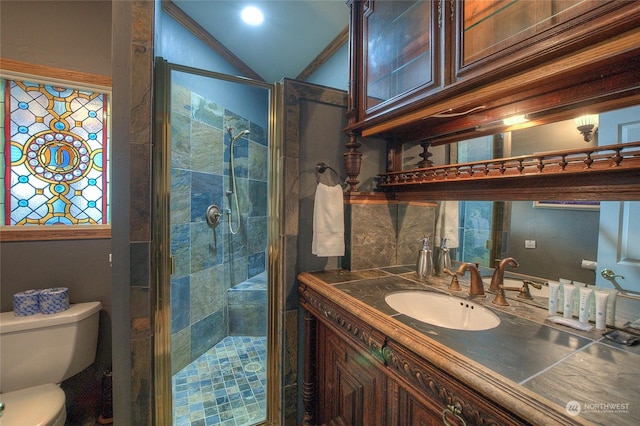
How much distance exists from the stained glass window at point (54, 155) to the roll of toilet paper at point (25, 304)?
15.6 inches

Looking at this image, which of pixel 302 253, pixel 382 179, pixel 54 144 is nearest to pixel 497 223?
pixel 382 179

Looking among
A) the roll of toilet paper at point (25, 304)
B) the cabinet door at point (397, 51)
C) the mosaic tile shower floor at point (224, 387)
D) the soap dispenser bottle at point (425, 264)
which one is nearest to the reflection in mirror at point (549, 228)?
the soap dispenser bottle at point (425, 264)

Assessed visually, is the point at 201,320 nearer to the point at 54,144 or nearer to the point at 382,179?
the point at 54,144

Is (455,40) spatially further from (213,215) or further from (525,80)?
(213,215)

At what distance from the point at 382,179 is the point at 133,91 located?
1.25 metres

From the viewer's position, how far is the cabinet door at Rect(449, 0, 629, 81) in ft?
2.14

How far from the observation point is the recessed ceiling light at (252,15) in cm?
168

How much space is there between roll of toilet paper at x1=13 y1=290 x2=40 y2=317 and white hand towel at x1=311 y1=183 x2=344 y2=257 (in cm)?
142

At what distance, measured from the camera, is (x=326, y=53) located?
1.99 m

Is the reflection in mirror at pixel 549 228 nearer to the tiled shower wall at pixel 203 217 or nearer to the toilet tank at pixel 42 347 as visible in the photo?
the tiled shower wall at pixel 203 217

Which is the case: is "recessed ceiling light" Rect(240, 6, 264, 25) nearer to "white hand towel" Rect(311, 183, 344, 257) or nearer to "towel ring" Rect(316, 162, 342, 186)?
"towel ring" Rect(316, 162, 342, 186)

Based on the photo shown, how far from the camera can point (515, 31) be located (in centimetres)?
81

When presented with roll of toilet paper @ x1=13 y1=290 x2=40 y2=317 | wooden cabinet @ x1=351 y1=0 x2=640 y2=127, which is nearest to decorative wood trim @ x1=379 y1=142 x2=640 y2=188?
wooden cabinet @ x1=351 y1=0 x2=640 y2=127

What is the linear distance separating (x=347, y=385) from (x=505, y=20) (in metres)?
1.39
